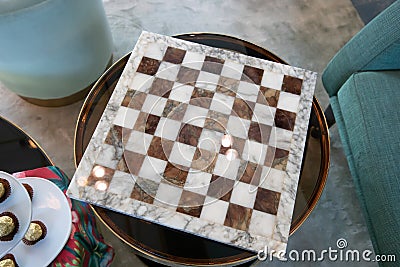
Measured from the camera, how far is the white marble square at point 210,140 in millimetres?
1017

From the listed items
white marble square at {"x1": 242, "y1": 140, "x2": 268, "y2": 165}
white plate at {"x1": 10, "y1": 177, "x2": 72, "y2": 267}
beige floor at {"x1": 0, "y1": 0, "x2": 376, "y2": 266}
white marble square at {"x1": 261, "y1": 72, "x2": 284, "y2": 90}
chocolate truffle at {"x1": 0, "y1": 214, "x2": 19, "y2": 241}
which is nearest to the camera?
chocolate truffle at {"x1": 0, "y1": 214, "x2": 19, "y2": 241}

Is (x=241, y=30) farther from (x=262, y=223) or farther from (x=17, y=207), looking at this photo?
(x=17, y=207)

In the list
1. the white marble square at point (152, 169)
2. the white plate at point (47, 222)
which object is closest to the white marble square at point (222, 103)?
the white marble square at point (152, 169)

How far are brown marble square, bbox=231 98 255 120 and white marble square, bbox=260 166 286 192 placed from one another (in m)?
0.15

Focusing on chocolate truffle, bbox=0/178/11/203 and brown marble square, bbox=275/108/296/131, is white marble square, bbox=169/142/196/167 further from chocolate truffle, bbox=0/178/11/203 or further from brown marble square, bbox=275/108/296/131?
chocolate truffle, bbox=0/178/11/203

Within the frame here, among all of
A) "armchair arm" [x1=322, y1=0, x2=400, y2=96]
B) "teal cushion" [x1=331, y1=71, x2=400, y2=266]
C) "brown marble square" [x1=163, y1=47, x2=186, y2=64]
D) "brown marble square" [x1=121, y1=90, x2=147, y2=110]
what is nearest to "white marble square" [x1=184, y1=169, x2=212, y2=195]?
"brown marble square" [x1=121, y1=90, x2=147, y2=110]

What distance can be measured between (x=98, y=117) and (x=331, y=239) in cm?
88

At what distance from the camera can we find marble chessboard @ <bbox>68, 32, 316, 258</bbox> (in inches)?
36.9

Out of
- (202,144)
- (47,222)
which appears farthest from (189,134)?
(47,222)

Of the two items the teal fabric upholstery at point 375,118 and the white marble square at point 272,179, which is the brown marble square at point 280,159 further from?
the teal fabric upholstery at point 375,118

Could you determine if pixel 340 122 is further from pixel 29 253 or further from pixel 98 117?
pixel 29 253

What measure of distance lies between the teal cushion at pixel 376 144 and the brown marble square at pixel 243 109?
0.34m

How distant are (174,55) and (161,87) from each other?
0.37 ft

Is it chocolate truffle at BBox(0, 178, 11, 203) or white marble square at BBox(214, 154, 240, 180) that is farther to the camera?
white marble square at BBox(214, 154, 240, 180)
